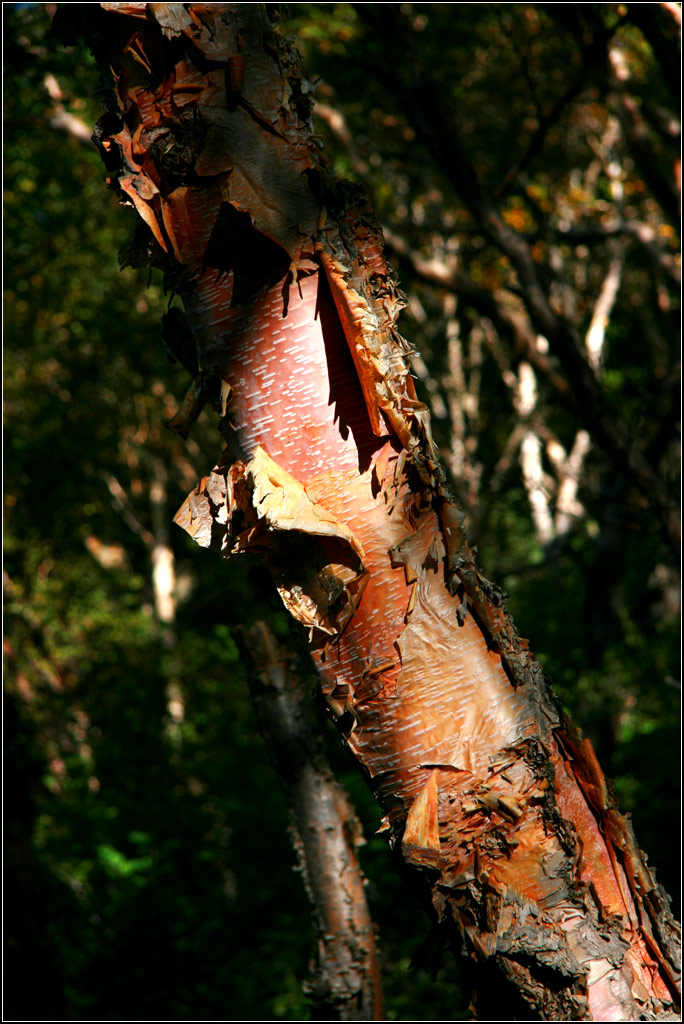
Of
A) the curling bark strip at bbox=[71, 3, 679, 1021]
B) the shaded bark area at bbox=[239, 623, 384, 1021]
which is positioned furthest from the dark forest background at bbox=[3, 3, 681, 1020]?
the shaded bark area at bbox=[239, 623, 384, 1021]

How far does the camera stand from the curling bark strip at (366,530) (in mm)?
953

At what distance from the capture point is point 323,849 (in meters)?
2.70

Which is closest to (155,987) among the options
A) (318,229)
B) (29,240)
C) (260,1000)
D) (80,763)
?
(260,1000)

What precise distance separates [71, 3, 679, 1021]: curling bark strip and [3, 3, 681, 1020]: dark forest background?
137 mm

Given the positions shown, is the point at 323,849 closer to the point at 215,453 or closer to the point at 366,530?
the point at 366,530

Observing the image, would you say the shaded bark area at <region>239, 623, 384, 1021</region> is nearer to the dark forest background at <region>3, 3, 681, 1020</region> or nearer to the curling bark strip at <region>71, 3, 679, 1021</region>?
the dark forest background at <region>3, 3, 681, 1020</region>

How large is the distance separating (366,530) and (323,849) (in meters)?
2.09

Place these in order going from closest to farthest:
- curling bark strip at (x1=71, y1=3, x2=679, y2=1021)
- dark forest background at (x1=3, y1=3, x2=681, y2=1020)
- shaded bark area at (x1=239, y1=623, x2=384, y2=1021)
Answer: curling bark strip at (x1=71, y1=3, x2=679, y2=1021) < shaded bark area at (x1=239, y1=623, x2=384, y2=1021) < dark forest background at (x1=3, y1=3, x2=681, y2=1020)

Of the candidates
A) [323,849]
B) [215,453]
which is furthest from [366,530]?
[215,453]

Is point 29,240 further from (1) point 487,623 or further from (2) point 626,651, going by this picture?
(1) point 487,623

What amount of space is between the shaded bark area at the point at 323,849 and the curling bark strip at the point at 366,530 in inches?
73.3

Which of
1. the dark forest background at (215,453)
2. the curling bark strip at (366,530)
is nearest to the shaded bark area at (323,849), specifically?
the dark forest background at (215,453)

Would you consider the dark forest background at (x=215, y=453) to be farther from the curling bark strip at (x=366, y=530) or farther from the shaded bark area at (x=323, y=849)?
the shaded bark area at (x=323, y=849)

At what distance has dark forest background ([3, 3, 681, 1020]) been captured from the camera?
392cm
